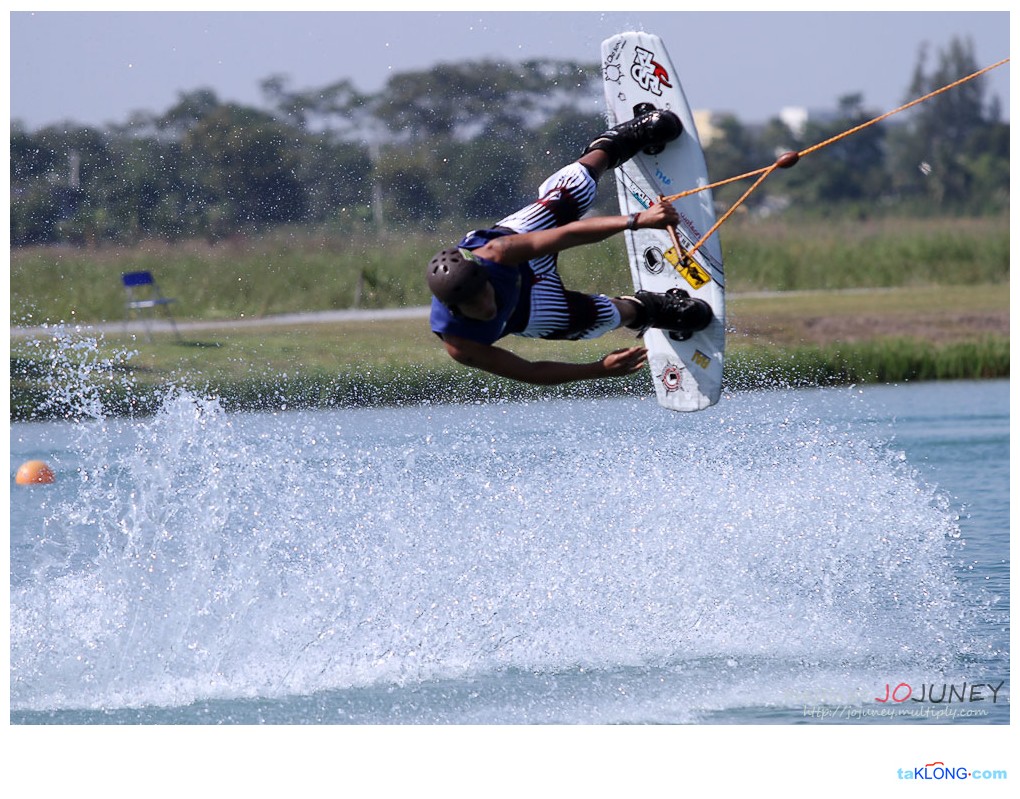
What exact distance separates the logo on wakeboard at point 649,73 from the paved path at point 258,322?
8.86m

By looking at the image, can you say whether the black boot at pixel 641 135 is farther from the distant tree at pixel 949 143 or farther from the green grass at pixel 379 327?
the distant tree at pixel 949 143

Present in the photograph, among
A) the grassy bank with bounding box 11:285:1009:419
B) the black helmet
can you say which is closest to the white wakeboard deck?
the black helmet

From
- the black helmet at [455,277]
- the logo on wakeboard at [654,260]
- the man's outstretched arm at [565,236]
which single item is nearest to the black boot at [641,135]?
the logo on wakeboard at [654,260]

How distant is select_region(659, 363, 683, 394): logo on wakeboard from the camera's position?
7.60 meters

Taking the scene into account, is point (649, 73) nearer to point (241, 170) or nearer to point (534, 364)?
point (534, 364)

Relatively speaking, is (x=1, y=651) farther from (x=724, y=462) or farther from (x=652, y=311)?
(x=724, y=462)

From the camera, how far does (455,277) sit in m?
5.91

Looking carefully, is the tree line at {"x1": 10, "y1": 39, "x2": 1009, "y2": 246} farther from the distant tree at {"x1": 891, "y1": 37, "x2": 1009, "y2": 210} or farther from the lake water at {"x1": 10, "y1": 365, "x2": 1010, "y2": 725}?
the distant tree at {"x1": 891, "y1": 37, "x2": 1009, "y2": 210}

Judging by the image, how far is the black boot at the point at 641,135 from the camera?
7199 mm

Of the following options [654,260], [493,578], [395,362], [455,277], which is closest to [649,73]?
[654,260]

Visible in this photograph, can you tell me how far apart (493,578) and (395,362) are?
275 inches

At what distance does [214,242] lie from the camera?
61.2ft

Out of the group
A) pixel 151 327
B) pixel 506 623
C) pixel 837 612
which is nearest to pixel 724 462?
pixel 837 612

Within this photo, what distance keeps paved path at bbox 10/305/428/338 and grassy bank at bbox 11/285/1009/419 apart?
0.20 m
